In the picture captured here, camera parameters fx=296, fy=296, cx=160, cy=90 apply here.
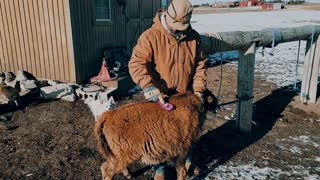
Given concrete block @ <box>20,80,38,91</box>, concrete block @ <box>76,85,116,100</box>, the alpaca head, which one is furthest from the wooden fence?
concrete block @ <box>20,80,38,91</box>

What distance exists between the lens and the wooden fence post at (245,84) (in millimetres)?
5547

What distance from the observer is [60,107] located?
7.36 m

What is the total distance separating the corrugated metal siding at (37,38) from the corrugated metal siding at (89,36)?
260 mm

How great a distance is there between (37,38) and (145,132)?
6.88 m

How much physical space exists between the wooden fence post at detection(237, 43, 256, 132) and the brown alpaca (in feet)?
8.04

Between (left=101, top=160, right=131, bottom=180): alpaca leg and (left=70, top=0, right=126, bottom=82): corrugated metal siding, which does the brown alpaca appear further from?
(left=70, top=0, right=126, bottom=82): corrugated metal siding

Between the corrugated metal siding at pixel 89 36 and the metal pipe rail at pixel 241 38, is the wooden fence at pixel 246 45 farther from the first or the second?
the corrugated metal siding at pixel 89 36

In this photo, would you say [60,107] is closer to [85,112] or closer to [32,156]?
[85,112]

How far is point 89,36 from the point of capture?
9.10m

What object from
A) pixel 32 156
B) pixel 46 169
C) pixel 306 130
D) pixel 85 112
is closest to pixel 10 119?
pixel 85 112

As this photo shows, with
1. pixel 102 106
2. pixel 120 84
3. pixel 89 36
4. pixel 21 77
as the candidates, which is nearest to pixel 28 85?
pixel 21 77

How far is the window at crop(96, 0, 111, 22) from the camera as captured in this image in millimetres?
9623

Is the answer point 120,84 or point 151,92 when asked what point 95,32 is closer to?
point 120,84

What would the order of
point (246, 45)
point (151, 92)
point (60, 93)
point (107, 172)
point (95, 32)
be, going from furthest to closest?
point (95, 32) → point (60, 93) → point (246, 45) → point (107, 172) → point (151, 92)
